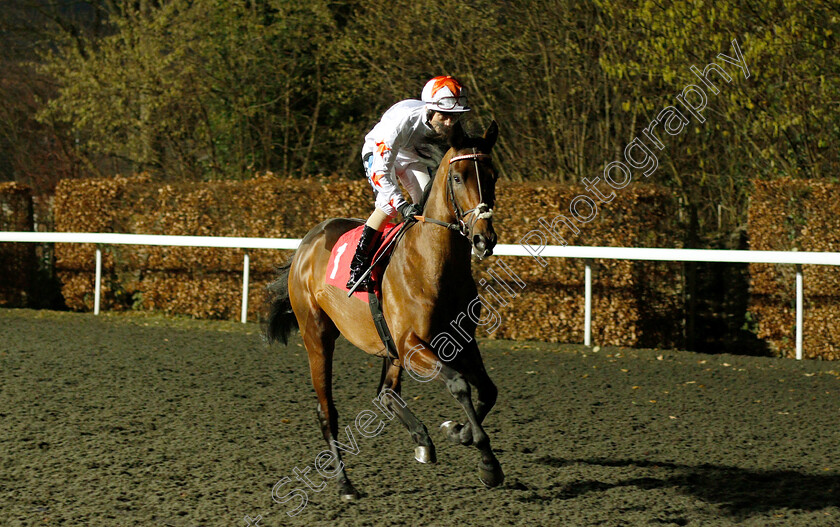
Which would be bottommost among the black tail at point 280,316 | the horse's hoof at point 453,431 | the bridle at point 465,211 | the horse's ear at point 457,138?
the horse's hoof at point 453,431

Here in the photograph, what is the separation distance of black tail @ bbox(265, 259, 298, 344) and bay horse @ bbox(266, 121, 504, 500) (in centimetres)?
87

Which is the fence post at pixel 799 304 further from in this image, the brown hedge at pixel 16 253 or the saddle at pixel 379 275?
the brown hedge at pixel 16 253

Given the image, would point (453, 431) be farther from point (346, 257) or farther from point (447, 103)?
point (447, 103)

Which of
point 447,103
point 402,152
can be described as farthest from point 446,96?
point 402,152

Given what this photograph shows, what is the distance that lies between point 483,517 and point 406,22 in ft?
32.5

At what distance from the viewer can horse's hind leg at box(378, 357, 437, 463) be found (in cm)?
455

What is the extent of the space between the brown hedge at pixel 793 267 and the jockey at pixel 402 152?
17.7 feet

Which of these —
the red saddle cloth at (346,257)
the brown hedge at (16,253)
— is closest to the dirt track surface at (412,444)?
the red saddle cloth at (346,257)

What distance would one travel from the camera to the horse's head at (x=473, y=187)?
4020 mm

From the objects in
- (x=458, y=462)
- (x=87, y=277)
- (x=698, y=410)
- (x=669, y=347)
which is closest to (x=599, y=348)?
(x=669, y=347)

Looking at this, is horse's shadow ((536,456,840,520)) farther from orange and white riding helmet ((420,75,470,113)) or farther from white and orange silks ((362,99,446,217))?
orange and white riding helmet ((420,75,470,113))

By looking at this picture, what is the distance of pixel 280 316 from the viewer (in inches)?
235

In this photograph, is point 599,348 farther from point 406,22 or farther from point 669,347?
point 406,22

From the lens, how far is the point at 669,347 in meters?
9.70
